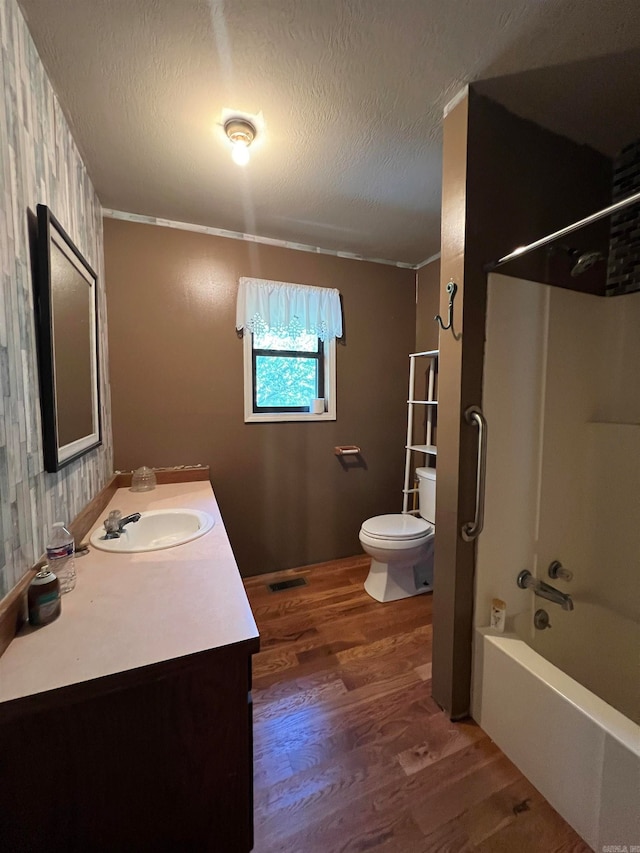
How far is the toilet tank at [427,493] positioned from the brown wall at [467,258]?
37.3 inches

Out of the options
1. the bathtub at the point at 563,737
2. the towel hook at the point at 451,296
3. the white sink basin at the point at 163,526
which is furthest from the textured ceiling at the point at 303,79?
the bathtub at the point at 563,737

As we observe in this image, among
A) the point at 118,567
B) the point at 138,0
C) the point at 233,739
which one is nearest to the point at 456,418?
the point at 233,739

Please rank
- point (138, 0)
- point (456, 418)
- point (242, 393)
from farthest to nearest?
point (242, 393)
point (456, 418)
point (138, 0)

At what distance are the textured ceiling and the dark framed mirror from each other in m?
0.57

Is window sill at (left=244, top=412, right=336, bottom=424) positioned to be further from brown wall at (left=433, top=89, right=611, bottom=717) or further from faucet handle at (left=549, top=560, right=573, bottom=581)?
faucet handle at (left=549, top=560, right=573, bottom=581)

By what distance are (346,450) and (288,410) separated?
54 cm

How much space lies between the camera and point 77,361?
1351mm

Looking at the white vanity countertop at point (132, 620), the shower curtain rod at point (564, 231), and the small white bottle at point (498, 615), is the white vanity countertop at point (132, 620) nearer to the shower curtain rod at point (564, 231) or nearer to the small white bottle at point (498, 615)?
the small white bottle at point (498, 615)

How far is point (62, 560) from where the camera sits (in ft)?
3.13

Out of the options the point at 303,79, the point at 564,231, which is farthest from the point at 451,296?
the point at 303,79

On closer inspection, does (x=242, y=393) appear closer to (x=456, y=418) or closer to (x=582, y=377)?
(x=456, y=418)

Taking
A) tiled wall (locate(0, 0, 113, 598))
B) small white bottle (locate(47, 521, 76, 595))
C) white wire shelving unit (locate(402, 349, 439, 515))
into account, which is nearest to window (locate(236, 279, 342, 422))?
white wire shelving unit (locate(402, 349, 439, 515))

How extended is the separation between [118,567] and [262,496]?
133 centimetres

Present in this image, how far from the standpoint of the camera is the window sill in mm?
2371
